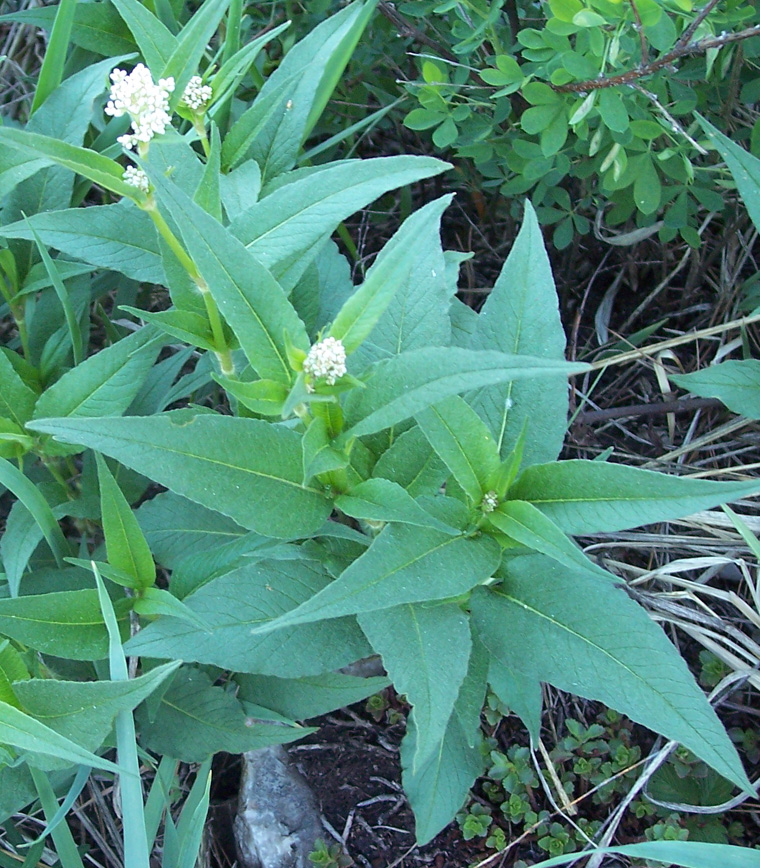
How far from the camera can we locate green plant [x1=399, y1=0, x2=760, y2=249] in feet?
5.10

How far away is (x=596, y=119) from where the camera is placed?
183cm

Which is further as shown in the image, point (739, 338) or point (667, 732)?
point (739, 338)

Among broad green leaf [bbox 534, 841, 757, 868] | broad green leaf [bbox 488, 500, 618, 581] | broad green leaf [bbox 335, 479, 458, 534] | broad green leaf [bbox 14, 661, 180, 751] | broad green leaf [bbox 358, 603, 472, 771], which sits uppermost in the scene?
broad green leaf [bbox 335, 479, 458, 534]

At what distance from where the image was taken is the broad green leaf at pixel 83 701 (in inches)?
49.4

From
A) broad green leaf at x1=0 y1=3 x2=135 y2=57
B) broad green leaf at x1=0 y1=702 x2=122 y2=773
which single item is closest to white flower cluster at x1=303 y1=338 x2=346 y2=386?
broad green leaf at x1=0 y1=702 x2=122 y2=773

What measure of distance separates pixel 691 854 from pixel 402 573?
56 cm

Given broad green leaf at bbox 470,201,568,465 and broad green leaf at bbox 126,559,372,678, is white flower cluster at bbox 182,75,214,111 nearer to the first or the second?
broad green leaf at bbox 470,201,568,465

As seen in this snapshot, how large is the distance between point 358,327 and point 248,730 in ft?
2.81

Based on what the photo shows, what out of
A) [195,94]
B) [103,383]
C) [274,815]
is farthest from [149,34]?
[274,815]

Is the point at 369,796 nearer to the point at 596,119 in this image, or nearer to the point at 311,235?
the point at 311,235

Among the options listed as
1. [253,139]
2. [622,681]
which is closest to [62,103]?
[253,139]

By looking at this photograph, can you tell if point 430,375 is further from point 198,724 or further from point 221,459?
point 198,724

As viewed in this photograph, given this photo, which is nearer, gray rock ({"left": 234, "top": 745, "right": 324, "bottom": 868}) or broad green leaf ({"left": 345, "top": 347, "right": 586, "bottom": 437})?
broad green leaf ({"left": 345, "top": 347, "right": 586, "bottom": 437})

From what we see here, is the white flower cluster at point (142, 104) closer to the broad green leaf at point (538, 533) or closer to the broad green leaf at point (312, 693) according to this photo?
the broad green leaf at point (538, 533)
